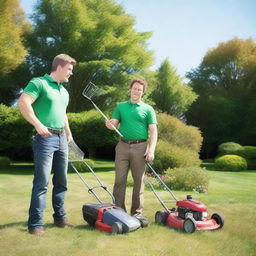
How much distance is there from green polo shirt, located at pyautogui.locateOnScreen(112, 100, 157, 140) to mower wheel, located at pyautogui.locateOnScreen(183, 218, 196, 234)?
136cm

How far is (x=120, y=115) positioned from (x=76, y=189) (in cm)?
454

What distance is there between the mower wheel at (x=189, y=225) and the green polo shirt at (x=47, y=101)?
216cm

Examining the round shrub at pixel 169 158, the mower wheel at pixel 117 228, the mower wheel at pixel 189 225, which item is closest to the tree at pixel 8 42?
the round shrub at pixel 169 158

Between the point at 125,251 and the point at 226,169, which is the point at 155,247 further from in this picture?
the point at 226,169

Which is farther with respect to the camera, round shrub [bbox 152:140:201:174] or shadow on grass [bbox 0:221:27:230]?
round shrub [bbox 152:140:201:174]

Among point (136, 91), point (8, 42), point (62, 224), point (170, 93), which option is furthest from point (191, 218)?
point (170, 93)

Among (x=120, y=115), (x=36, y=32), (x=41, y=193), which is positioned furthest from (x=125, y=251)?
(x=36, y=32)

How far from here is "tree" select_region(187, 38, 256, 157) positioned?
33.0 metres

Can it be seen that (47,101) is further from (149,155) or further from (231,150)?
(231,150)

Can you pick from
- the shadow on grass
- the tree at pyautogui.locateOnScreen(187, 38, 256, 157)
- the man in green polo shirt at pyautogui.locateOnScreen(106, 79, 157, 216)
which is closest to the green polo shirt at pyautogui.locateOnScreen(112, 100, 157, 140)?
the man in green polo shirt at pyautogui.locateOnScreen(106, 79, 157, 216)

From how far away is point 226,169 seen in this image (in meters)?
21.6

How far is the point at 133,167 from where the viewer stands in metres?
5.61

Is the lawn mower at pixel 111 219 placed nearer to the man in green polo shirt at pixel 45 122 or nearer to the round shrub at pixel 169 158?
the man in green polo shirt at pixel 45 122

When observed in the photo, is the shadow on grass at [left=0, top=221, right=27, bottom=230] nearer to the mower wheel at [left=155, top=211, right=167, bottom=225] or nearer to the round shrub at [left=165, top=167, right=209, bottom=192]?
the mower wheel at [left=155, top=211, right=167, bottom=225]
